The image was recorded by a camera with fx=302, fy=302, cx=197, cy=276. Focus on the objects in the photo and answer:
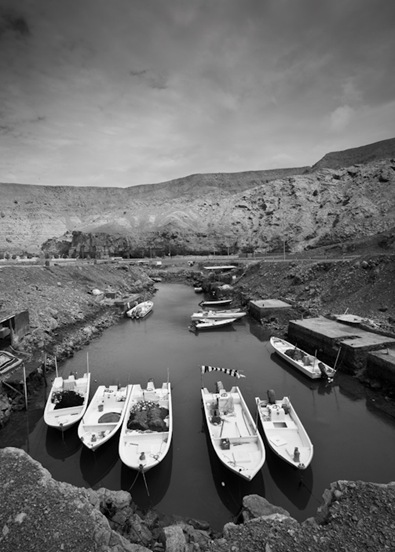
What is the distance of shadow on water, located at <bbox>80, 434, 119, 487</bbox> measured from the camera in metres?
12.0

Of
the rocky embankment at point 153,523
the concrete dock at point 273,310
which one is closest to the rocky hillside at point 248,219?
the concrete dock at point 273,310

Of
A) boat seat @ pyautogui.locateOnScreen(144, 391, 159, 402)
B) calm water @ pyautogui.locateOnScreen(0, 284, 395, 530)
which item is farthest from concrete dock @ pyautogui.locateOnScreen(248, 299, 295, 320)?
boat seat @ pyautogui.locateOnScreen(144, 391, 159, 402)

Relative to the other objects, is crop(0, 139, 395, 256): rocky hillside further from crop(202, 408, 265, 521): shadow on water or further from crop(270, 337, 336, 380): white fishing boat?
crop(202, 408, 265, 521): shadow on water

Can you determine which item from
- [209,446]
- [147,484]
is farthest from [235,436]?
[147,484]

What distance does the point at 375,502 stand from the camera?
8.55m

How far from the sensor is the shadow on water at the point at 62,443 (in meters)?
13.3

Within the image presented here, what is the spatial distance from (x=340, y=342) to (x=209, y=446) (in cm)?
1305

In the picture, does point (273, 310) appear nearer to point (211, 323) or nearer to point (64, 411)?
point (211, 323)

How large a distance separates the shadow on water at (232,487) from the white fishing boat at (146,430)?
7.49 feet

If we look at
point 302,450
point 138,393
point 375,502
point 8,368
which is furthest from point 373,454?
point 8,368

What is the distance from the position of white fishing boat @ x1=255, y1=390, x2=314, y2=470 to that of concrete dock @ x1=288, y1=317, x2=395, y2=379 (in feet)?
25.5

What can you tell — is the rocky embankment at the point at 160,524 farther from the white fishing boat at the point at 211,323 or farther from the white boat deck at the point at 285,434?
the white fishing boat at the point at 211,323

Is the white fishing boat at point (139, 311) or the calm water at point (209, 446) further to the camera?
the white fishing boat at point (139, 311)

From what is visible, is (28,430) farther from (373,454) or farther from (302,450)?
(373,454)
